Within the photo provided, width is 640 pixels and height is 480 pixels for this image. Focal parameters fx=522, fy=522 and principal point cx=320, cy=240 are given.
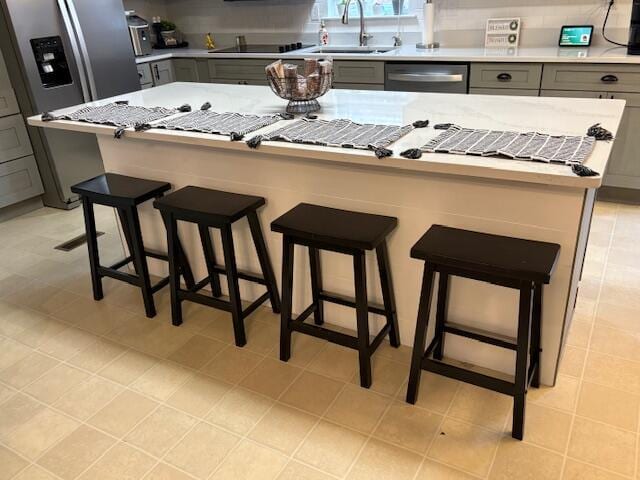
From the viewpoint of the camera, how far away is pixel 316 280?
235cm

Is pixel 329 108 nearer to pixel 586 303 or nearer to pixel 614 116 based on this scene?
pixel 614 116

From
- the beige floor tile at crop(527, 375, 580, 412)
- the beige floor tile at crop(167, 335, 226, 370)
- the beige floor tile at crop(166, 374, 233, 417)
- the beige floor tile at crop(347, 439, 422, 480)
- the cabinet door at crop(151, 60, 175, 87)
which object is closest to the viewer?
the beige floor tile at crop(347, 439, 422, 480)

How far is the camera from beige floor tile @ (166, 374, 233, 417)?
Result: 2061 mm

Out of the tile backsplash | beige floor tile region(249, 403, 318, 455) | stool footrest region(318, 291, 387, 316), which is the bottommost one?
beige floor tile region(249, 403, 318, 455)

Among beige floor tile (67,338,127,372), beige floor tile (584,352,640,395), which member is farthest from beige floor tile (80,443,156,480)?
beige floor tile (584,352,640,395)

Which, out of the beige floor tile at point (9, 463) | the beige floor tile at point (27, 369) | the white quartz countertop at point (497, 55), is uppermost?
the white quartz countertop at point (497, 55)

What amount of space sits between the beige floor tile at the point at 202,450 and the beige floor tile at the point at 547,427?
1014 mm

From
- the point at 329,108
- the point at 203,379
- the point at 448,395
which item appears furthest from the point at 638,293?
the point at 203,379

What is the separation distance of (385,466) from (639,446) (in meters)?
0.85

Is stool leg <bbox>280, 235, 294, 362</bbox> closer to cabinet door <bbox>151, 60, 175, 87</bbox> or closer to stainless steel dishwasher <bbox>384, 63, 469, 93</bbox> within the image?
stainless steel dishwasher <bbox>384, 63, 469, 93</bbox>

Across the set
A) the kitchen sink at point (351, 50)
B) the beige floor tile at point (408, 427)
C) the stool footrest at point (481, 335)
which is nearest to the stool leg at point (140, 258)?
the beige floor tile at point (408, 427)

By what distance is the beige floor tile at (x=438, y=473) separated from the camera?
170 cm

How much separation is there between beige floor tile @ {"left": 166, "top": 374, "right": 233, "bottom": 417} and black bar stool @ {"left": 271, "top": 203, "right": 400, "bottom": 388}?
30 cm

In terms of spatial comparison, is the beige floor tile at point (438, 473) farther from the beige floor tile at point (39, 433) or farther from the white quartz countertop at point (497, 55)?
the white quartz countertop at point (497, 55)
